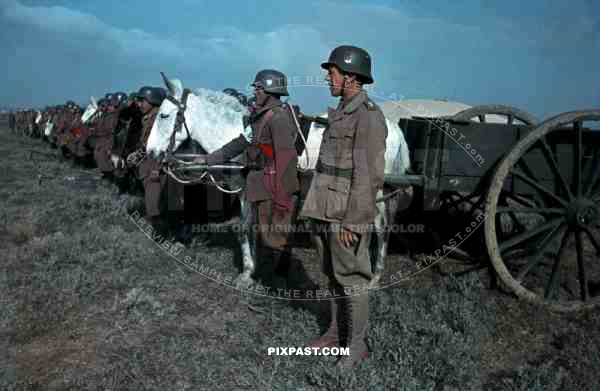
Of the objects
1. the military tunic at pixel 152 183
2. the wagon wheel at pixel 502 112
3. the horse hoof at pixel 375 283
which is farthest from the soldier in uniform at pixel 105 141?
Result: the wagon wheel at pixel 502 112

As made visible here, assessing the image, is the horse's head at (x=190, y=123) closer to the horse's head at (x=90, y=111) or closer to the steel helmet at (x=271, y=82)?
the steel helmet at (x=271, y=82)

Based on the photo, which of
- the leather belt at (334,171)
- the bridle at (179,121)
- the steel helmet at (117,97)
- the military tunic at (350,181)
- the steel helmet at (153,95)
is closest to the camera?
the military tunic at (350,181)

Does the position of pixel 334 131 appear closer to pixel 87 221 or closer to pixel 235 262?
pixel 235 262

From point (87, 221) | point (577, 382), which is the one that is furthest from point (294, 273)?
point (87, 221)

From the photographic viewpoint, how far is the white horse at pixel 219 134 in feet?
17.4

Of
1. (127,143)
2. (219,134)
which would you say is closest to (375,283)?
(219,134)

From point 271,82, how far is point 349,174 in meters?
1.88

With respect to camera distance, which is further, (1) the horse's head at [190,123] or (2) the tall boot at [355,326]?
(1) the horse's head at [190,123]

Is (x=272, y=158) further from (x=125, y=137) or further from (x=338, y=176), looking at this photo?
(x=125, y=137)

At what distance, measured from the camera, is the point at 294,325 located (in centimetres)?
418

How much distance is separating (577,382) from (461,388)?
0.87 m

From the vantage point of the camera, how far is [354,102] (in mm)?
3094

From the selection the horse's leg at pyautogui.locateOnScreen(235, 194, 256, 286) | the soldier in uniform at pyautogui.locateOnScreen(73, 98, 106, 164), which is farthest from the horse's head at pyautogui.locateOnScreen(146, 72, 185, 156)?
the soldier in uniform at pyautogui.locateOnScreen(73, 98, 106, 164)

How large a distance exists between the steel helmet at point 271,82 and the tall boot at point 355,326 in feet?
7.45
